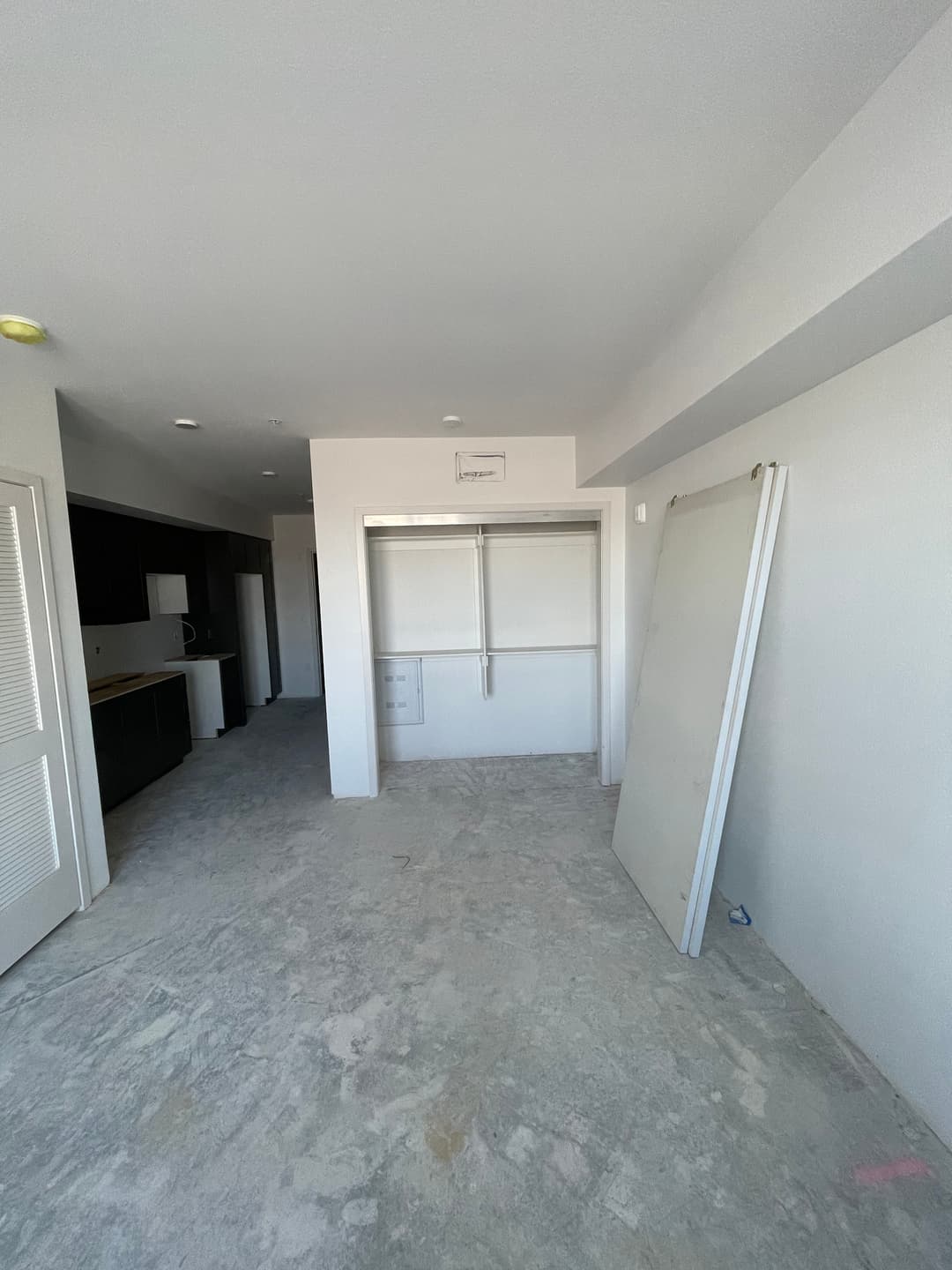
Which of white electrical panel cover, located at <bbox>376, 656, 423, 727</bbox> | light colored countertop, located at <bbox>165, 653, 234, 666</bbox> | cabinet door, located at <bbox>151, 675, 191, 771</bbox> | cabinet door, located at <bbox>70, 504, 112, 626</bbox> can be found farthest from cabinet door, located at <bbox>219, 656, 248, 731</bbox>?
white electrical panel cover, located at <bbox>376, 656, 423, 727</bbox>

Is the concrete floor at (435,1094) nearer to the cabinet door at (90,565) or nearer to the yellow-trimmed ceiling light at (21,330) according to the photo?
the cabinet door at (90,565)

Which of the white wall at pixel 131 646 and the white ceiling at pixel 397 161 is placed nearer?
the white ceiling at pixel 397 161

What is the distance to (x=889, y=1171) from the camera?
1.36m

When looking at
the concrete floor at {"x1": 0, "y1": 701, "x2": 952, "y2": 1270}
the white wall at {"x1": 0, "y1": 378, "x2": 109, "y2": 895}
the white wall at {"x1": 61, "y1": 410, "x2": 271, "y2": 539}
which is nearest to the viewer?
the concrete floor at {"x1": 0, "y1": 701, "x2": 952, "y2": 1270}

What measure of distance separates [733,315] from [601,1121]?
248 centimetres

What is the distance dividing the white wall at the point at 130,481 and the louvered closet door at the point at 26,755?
108 centimetres

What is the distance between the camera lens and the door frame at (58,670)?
2.38 m

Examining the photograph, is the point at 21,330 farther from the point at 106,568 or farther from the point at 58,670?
the point at 106,568

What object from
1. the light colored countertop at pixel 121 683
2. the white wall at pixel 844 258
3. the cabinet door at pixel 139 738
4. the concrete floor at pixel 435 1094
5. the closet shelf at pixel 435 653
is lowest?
the concrete floor at pixel 435 1094

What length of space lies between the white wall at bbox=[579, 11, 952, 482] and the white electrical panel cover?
320 cm

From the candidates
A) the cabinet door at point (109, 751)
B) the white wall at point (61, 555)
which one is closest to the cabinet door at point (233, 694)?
the cabinet door at point (109, 751)

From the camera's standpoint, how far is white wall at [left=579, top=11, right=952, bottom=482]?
0.99 meters

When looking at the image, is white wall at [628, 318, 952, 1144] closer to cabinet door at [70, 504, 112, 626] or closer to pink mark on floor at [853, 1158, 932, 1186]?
pink mark on floor at [853, 1158, 932, 1186]

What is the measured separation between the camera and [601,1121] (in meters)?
1.52
